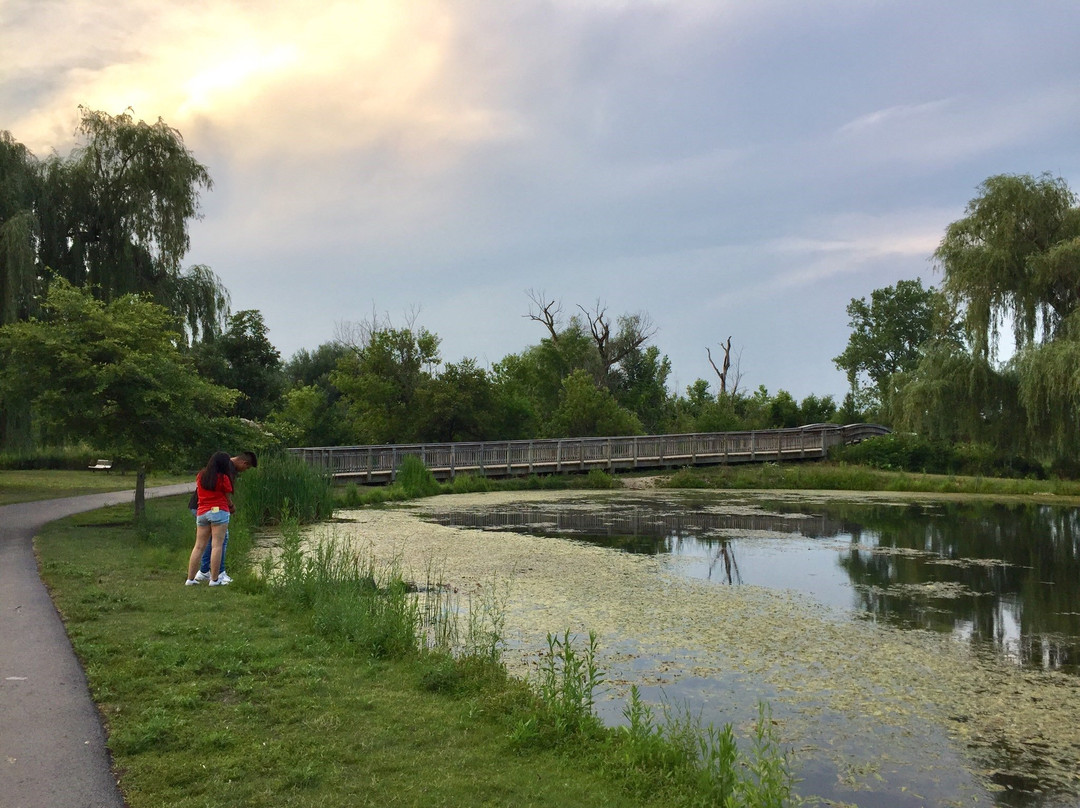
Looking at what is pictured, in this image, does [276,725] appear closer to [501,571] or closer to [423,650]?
[423,650]

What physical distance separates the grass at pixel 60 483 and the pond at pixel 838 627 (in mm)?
8814

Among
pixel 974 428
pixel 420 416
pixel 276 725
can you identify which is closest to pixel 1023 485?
pixel 974 428

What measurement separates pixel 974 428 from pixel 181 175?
25.8 metres

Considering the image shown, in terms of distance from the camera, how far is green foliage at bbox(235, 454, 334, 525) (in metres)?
17.8

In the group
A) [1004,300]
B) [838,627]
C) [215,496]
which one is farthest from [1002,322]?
[215,496]

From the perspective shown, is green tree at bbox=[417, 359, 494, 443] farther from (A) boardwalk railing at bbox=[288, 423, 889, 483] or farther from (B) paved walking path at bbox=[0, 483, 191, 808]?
(B) paved walking path at bbox=[0, 483, 191, 808]

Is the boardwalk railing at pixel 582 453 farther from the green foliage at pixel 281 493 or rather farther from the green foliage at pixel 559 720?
the green foliage at pixel 559 720

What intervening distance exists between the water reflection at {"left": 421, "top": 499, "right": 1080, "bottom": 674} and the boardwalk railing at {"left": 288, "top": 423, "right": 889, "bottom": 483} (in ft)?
22.3

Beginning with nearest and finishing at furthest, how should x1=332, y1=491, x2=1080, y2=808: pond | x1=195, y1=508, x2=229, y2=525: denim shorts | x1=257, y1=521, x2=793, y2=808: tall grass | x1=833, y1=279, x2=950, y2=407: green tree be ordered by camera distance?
1. x1=257, y1=521, x2=793, y2=808: tall grass
2. x1=332, y1=491, x2=1080, y2=808: pond
3. x1=195, y1=508, x2=229, y2=525: denim shorts
4. x1=833, y1=279, x2=950, y2=407: green tree

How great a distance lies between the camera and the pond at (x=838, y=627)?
19.4 feet

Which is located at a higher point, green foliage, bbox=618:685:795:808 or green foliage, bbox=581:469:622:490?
green foliage, bbox=581:469:622:490

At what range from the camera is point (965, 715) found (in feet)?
22.2

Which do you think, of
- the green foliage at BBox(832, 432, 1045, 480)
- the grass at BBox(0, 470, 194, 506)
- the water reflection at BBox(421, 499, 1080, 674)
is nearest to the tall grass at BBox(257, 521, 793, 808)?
the water reflection at BBox(421, 499, 1080, 674)

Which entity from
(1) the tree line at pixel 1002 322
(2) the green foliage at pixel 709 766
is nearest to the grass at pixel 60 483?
(2) the green foliage at pixel 709 766
